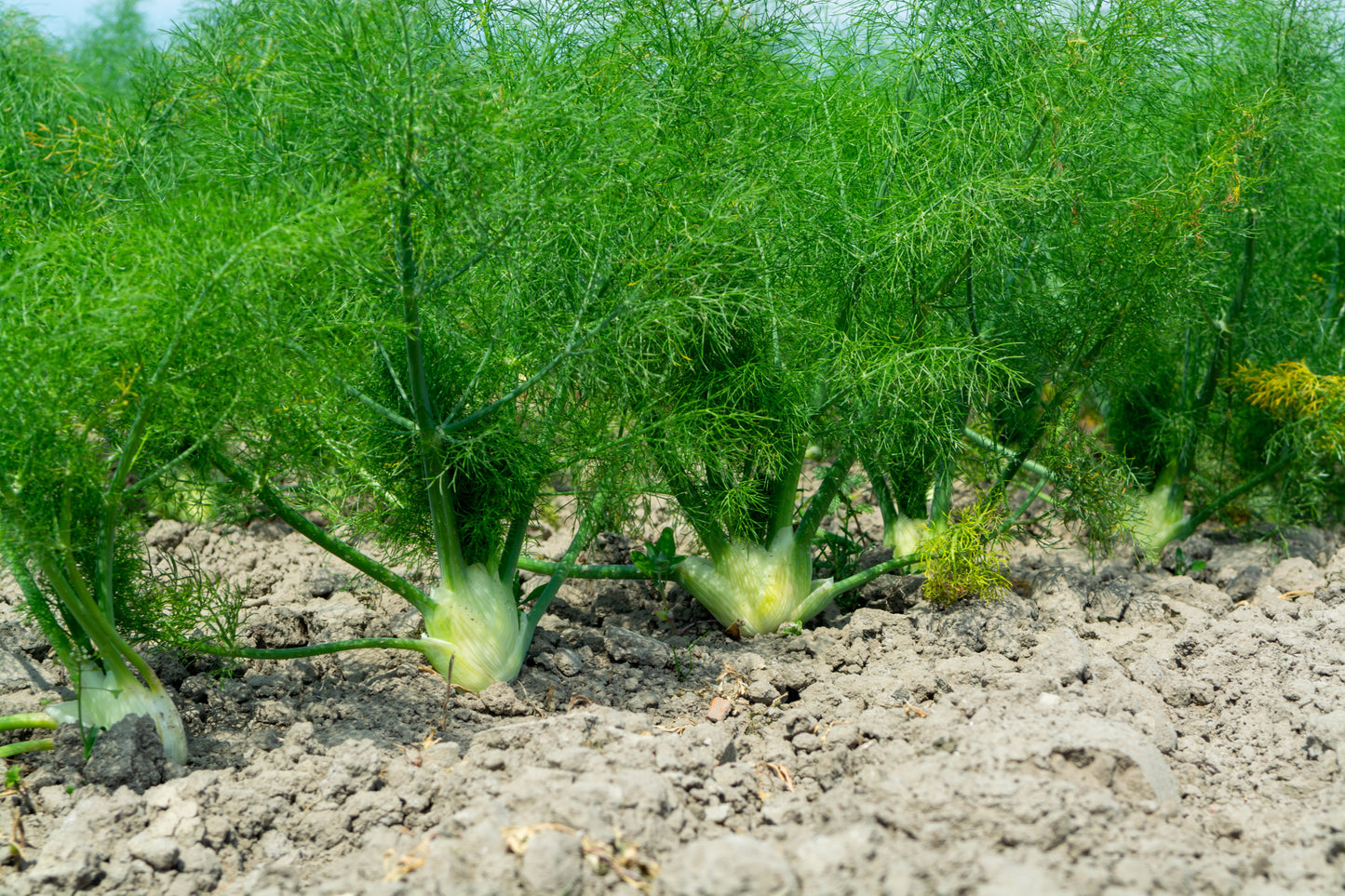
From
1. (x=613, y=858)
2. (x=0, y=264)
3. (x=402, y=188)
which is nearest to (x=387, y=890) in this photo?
(x=613, y=858)

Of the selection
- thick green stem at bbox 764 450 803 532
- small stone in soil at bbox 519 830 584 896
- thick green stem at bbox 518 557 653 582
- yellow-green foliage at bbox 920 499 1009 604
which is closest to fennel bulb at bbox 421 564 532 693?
thick green stem at bbox 518 557 653 582

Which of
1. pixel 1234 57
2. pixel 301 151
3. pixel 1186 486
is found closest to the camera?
pixel 301 151

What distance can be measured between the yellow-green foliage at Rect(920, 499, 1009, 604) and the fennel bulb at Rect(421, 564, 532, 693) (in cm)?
140

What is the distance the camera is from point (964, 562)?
3518 millimetres

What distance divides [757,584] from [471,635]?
39.5 inches

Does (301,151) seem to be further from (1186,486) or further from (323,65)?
(1186,486)

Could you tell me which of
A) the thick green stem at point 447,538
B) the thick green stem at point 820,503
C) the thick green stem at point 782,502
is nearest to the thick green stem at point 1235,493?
the thick green stem at point 820,503

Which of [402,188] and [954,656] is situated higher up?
[402,188]

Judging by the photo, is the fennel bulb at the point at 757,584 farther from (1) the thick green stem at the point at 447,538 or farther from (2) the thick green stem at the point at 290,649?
(2) the thick green stem at the point at 290,649

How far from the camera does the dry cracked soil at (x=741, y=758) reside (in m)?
1.98

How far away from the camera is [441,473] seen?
9.33 ft

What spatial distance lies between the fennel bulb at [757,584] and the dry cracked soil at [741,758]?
0.09 meters

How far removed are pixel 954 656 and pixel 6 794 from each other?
2491 mm

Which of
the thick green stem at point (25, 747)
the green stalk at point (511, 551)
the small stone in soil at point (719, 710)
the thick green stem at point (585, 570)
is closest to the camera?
the thick green stem at point (25, 747)
